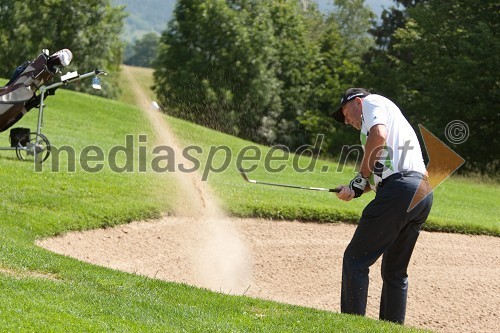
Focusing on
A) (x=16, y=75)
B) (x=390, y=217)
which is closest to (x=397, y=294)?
(x=390, y=217)

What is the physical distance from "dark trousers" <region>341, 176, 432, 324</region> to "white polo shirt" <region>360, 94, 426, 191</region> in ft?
0.37

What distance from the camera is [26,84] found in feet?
43.3

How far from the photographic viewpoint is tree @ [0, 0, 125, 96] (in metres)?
52.9

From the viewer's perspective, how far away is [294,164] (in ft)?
70.7

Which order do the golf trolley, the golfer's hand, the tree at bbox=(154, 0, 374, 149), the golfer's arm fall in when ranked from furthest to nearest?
the tree at bbox=(154, 0, 374, 149), the golf trolley, the golfer's hand, the golfer's arm

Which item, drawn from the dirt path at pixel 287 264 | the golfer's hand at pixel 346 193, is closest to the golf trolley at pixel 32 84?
the dirt path at pixel 287 264

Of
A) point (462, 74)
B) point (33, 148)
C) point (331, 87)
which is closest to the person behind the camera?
point (33, 148)

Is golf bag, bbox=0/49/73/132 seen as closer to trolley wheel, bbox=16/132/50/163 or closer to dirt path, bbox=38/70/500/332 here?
trolley wheel, bbox=16/132/50/163

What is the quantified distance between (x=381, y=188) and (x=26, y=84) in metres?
7.72

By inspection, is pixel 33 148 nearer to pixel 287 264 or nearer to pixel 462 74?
pixel 287 264

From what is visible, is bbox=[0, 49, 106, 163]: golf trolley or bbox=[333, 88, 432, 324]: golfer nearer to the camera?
bbox=[333, 88, 432, 324]: golfer

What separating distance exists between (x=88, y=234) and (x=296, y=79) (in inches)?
1842

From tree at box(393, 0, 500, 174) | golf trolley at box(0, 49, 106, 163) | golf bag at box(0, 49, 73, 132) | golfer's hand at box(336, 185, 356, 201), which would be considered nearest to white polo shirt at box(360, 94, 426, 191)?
golfer's hand at box(336, 185, 356, 201)

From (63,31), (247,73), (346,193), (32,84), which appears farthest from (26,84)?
(63,31)
